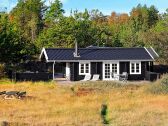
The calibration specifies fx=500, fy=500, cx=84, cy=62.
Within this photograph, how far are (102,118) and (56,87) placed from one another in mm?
17054

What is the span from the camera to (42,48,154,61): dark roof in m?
49.4

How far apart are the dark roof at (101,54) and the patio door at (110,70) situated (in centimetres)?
59

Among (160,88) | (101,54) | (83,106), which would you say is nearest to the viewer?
(83,106)

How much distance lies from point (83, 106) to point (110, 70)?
21129 millimetres

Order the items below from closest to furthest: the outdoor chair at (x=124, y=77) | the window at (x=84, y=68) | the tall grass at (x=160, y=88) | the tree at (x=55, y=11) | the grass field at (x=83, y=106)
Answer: the grass field at (x=83, y=106) → the tall grass at (x=160, y=88) → the outdoor chair at (x=124, y=77) → the window at (x=84, y=68) → the tree at (x=55, y=11)

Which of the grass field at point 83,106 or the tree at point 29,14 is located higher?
the tree at point 29,14

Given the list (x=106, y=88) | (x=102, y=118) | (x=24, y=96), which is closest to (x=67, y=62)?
(x=106, y=88)

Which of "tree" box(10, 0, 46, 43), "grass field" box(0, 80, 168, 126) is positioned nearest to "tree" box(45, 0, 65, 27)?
"tree" box(10, 0, 46, 43)

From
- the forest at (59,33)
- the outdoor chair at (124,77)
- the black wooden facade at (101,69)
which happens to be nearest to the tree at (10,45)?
the forest at (59,33)

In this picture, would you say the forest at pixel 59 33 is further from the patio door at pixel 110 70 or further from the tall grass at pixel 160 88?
the tall grass at pixel 160 88

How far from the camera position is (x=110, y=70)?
1944 inches

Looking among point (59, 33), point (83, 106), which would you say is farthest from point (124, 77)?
point (59, 33)

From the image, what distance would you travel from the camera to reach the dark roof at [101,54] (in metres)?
49.4

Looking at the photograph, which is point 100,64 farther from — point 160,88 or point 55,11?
point 55,11
